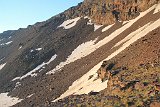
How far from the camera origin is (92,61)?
7562 cm

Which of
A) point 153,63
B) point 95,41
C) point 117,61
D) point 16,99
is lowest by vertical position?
point 153,63

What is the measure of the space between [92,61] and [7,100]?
26043 millimetres

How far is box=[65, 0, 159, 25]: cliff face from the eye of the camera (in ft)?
327

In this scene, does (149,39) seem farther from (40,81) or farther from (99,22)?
(99,22)

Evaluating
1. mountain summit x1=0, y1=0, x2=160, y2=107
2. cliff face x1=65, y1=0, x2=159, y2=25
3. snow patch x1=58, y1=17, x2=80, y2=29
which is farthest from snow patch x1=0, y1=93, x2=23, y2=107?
snow patch x1=58, y1=17, x2=80, y2=29

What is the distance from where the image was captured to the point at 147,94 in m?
29.4

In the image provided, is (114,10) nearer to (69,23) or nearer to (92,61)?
(69,23)

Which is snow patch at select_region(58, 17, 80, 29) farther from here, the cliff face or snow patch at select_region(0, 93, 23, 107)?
snow patch at select_region(0, 93, 23, 107)

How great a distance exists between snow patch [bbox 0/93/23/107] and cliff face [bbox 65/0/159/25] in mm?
41118

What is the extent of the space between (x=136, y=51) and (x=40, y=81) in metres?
42.7

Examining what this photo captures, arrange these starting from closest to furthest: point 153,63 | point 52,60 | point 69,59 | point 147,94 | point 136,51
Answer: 1. point 147,94
2. point 153,63
3. point 136,51
4. point 69,59
5. point 52,60

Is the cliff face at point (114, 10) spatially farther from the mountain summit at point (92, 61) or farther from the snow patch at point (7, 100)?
the snow patch at point (7, 100)

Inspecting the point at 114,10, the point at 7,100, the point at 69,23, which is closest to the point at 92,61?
the point at 7,100

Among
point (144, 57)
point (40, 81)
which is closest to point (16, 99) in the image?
point (40, 81)
